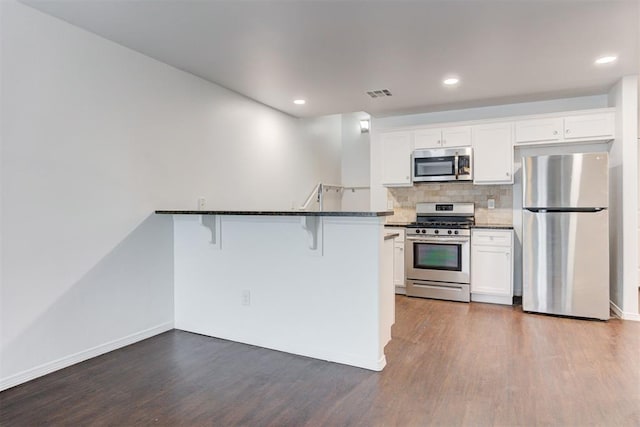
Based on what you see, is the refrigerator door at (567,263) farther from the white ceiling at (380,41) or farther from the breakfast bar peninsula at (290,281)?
the breakfast bar peninsula at (290,281)

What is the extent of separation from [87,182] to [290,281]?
169 centimetres

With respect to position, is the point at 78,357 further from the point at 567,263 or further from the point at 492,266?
the point at 567,263

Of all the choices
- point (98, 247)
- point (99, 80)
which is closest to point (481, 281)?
point (98, 247)

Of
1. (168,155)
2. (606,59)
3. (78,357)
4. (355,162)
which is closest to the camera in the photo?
(78,357)

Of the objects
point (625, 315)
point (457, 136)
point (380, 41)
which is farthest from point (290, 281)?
point (625, 315)

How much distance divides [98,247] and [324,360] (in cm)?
192

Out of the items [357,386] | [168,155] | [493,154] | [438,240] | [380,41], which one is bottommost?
[357,386]

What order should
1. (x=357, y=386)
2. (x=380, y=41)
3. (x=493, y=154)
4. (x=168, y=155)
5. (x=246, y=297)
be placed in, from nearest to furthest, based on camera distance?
(x=357, y=386) → (x=380, y=41) → (x=246, y=297) → (x=168, y=155) → (x=493, y=154)

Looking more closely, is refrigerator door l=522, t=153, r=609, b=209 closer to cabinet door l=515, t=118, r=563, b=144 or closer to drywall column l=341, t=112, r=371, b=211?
cabinet door l=515, t=118, r=563, b=144

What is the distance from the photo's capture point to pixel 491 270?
4457 mm

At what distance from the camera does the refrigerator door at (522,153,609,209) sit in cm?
374

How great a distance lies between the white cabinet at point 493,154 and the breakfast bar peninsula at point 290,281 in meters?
2.35

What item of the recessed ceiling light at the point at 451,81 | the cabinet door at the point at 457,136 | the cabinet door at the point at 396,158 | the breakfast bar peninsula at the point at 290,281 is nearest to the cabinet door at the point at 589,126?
the cabinet door at the point at 457,136

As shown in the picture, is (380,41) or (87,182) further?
(380,41)
